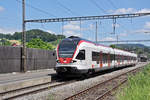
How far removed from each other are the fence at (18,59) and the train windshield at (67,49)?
979 mm

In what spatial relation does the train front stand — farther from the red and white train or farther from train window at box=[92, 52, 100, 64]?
train window at box=[92, 52, 100, 64]

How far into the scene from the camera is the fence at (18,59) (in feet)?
74.5

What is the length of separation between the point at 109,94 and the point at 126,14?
1453 centimetres

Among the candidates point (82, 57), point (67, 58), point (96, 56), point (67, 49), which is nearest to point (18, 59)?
point (96, 56)

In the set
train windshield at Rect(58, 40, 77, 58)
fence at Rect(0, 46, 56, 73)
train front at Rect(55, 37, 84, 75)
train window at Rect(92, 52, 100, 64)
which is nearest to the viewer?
train front at Rect(55, 37, 84, 75)

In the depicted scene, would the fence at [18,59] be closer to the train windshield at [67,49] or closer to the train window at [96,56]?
the train windshield at [67,49]

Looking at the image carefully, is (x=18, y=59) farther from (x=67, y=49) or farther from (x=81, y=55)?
(x=81, y=55)

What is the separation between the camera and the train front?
16.6 m

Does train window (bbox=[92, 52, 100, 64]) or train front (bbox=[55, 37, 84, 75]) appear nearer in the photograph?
train front (bbox=[55, 37, 84, 75])

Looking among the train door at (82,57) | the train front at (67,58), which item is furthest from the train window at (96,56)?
the train front at (67,58)

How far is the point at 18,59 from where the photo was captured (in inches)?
977

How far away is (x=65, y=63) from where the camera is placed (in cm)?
1677

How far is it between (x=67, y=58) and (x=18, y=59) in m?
9.91

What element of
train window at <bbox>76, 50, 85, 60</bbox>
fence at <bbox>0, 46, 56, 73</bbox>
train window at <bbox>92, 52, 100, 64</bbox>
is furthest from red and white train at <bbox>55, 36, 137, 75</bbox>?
fence at <bbox>0, 46, 56, 73</bbox>
